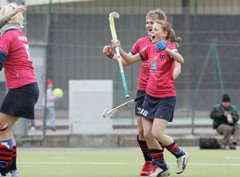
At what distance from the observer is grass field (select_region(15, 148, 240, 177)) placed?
1176 centimetres

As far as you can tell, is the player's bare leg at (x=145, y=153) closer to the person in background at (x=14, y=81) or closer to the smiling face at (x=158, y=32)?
the smiling face at (x=158, y=32)

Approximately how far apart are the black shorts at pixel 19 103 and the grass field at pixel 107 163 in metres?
1.98

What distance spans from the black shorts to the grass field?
198cm

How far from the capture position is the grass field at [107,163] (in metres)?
11.8

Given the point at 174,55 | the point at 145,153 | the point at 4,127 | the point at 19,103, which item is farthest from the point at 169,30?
the point at 4,127

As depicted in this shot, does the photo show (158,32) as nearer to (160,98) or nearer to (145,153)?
(160,98)

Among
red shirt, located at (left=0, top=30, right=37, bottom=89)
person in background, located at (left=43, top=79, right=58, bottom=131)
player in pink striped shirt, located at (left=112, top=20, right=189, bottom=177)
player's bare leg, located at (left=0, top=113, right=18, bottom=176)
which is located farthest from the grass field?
red shirt, located at (left=0, top=30, right=37, bottom=89)

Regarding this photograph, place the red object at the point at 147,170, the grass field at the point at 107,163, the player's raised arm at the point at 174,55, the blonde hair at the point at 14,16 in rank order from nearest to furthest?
the blonde hair at the point at 14,16, the player's raised arm at the point at 174,55, the red object at the point at 147,170, the grass field at the point at 107,163

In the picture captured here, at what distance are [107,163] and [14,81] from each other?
4206 mm

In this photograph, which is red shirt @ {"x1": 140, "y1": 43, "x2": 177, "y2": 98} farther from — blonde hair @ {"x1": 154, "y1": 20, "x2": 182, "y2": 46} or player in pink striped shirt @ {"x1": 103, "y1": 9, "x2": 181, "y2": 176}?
player in pink striped shirt @ {"x1": 103, "y1": 9, "x2": 181, "y2": 176}

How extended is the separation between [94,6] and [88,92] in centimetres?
176

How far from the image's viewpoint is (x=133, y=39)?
18.4 metres

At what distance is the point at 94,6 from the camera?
1848 centimetres

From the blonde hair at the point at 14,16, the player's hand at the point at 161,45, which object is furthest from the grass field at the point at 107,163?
the blonde hair at the point at 14,16
